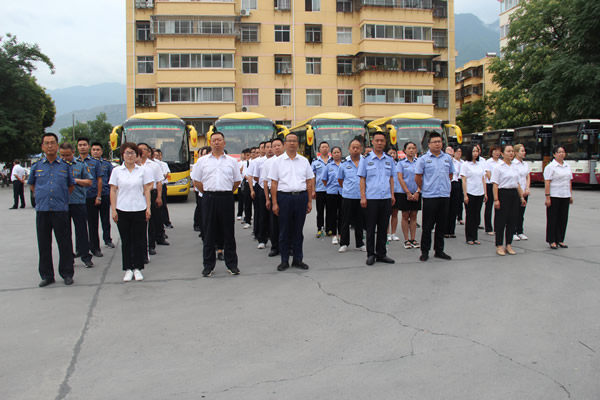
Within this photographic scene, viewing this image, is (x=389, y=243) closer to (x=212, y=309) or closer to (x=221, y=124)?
(x=212, y=309)

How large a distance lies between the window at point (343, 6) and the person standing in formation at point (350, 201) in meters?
35.1

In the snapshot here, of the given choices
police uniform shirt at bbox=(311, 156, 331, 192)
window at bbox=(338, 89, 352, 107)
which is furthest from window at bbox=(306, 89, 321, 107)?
police uniform shirt at bbox=(311, 156, 331, 192)

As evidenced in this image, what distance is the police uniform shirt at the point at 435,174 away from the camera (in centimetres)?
773

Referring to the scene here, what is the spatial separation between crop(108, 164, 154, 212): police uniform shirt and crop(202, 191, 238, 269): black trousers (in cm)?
87

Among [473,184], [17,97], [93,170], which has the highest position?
[17,97]

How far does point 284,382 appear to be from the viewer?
3.54 meters

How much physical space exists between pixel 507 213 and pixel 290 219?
3600mm

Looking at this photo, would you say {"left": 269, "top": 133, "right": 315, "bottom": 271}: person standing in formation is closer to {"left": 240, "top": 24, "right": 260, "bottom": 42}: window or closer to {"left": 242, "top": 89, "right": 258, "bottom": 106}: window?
{"left": 242, "top": 89, "right": 258, "bottom": 106}: window

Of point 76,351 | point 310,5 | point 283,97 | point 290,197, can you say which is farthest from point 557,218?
point 310,5

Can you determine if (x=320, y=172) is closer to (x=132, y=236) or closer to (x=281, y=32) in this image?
(x=132, y=236)

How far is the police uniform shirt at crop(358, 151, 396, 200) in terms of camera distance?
7551mm

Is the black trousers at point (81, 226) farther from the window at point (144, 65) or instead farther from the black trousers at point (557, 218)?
the window at point (144, 65)

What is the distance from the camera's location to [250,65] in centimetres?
3938

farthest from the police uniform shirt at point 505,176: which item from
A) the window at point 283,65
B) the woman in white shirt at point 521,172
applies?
the window at point 283,65
